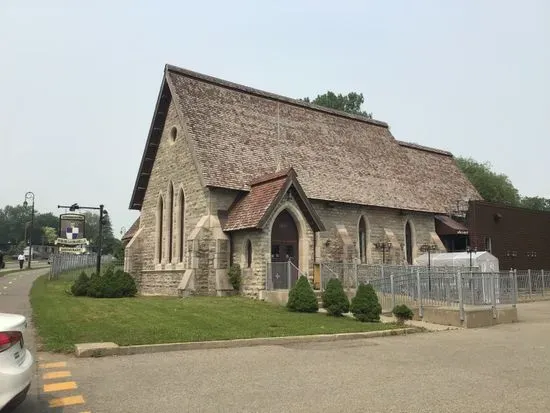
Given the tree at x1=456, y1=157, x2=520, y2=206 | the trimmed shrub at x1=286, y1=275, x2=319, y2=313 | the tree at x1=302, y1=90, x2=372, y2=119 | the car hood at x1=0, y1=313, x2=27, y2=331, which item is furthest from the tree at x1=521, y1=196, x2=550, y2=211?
the car hood at x1=0, y1=313, x2=27, y2=331

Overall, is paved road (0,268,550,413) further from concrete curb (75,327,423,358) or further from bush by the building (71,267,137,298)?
bush by the building (71,267,137,298)

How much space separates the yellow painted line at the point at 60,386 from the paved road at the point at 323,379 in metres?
0.14

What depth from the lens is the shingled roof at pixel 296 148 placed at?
86.5 feet

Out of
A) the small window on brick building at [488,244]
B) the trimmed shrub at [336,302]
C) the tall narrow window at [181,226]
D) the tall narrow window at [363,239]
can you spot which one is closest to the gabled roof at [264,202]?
the tall narrow window at [181,226]

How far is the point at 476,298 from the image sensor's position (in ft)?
60.1

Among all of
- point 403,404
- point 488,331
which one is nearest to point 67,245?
point 488,331

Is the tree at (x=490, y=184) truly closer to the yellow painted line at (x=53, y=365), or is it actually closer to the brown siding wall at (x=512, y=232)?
the brown siding wall at (x=512, y=232)

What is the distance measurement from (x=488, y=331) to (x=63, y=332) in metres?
12.0

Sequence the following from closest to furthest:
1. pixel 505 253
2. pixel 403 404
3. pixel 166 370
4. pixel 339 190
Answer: pixel 403 404 < pixel 166 370 < pixel 339 190 < pixel 505 253

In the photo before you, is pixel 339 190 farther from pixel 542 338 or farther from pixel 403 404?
pixel 403 404

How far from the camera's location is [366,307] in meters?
16.6

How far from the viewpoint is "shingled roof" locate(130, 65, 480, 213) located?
1038 inches

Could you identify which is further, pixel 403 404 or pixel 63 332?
pixel 63 332

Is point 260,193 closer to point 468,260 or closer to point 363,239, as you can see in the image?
point 363,239
